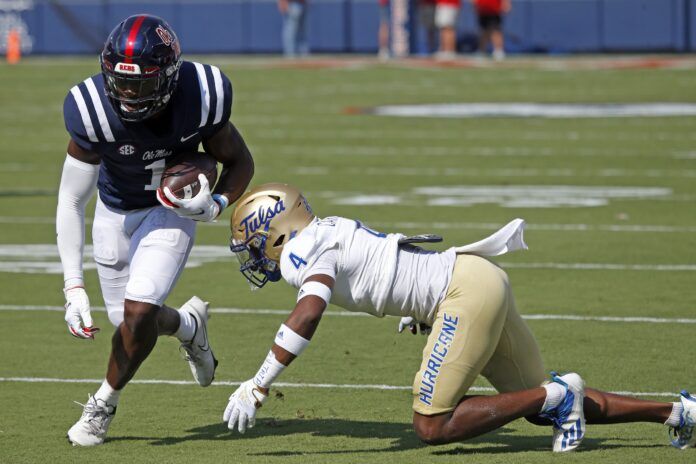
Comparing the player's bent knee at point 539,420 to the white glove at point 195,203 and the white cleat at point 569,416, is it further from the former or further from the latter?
the white glove at point 195,203

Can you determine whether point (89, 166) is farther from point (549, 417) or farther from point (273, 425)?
point (549, 417)

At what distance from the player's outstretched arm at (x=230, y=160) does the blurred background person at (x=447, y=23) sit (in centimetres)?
2178

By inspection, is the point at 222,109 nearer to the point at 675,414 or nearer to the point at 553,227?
the point at 675,414

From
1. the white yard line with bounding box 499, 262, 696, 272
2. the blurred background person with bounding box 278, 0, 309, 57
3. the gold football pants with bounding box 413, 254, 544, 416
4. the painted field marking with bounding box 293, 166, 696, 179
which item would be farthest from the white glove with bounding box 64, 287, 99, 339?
the blurred background person with bounding box 278, 0, 309, 57

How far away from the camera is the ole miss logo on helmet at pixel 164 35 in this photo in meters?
5.61

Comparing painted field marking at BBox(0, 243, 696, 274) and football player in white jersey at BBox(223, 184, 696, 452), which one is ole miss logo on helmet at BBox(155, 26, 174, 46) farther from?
painted field marking at BBox(0, 243, 696, 274)

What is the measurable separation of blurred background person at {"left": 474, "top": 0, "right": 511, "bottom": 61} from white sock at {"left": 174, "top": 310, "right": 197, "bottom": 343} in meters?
21.5

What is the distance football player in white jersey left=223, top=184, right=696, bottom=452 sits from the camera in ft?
16.8

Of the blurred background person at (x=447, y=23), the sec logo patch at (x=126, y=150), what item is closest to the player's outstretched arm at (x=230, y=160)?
the sec logo patch at (x=126, y=150)

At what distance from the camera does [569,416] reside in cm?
514

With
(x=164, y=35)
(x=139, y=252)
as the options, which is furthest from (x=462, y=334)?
(x=164, y=35)

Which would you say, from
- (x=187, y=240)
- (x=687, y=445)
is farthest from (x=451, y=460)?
(x=187, y=240)

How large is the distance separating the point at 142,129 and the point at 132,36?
37 centimetres

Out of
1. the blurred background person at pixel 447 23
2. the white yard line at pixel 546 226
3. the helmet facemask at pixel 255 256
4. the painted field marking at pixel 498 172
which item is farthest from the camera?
the blurred background person at pixel 447 23
